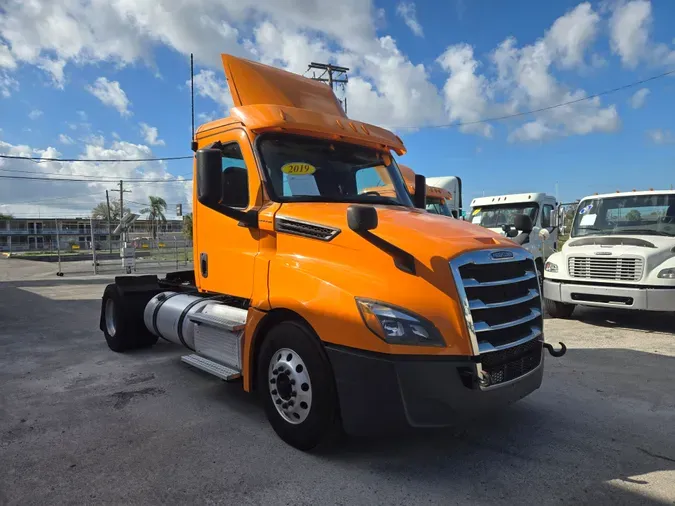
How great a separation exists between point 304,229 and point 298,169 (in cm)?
84

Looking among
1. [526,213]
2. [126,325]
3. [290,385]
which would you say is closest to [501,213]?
[526,213]

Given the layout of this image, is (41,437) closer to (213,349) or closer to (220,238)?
(213,349)

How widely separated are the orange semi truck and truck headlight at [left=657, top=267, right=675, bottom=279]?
4917 mm

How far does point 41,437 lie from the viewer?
3.90 metres

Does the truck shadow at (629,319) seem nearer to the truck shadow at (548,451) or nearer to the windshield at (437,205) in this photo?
the truck shadow at (548,451)

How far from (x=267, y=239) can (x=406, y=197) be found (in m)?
1.53

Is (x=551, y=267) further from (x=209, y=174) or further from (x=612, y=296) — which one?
(x=209, y=174)

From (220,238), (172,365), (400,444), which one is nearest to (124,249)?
(172,365)

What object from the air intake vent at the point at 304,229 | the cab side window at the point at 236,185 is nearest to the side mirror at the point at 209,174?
the cab side window at the point at 236,185

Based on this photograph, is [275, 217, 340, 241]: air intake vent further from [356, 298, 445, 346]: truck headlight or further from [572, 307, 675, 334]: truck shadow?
[572, 307, 675, 334]: truck shadow

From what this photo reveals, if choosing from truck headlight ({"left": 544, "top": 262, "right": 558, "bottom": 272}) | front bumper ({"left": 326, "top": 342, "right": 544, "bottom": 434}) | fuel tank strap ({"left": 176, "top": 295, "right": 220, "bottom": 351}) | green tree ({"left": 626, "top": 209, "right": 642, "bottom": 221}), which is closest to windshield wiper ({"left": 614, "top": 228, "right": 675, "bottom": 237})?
green tree ({"left": 626, "top": 209, "right": 642, "bottom": 221})

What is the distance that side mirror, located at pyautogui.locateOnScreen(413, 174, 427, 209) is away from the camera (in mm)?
5133

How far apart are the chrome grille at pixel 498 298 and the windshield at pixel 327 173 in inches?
53.0

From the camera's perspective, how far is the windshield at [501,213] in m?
13.2
